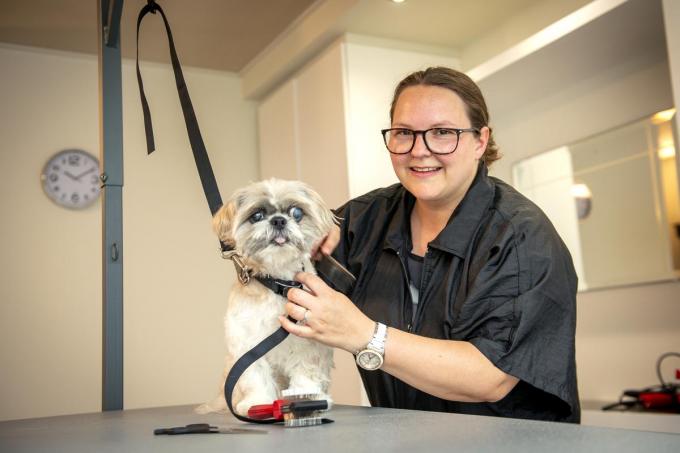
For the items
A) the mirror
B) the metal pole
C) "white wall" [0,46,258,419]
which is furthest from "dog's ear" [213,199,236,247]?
"white wall" [0,46,258,419]

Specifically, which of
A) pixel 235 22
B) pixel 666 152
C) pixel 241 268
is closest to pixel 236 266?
pixel 241 268

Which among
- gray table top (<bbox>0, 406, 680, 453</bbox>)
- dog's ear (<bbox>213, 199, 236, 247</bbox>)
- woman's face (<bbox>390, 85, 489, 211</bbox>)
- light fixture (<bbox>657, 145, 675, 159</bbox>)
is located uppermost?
light fixture (<bbox>657, 145, 675, 159</bbox>)

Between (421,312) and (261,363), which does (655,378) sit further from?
(261,363)

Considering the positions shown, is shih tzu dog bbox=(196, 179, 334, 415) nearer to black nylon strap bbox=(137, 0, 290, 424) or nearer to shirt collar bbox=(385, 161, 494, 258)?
black nylon strap bbox=(137, 0, 290, 424)

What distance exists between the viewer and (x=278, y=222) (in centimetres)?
148

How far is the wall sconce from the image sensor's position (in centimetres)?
358

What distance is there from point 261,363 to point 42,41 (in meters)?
4.02

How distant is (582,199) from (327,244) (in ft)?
7.72

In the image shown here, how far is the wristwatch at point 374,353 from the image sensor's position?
1.32 meters

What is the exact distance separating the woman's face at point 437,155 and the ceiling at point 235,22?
2096 millimetres

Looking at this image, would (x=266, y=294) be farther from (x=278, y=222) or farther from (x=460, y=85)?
(x=460, y=85)

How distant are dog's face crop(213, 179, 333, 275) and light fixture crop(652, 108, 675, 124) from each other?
2233 millimetres

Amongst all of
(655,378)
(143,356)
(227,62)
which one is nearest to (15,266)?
(143,356)

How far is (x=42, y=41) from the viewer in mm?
4652
